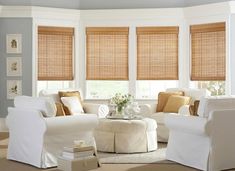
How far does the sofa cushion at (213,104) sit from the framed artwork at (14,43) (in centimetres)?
516

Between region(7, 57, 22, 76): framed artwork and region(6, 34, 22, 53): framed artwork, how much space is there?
0.58ft

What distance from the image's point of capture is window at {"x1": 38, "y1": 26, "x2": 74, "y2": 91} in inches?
383

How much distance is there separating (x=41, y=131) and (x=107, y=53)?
4.37m

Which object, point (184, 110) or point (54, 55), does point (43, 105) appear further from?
point (54, 55)

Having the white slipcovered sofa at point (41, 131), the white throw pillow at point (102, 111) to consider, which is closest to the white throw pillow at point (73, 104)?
the white throw pillow at point (102, 111)

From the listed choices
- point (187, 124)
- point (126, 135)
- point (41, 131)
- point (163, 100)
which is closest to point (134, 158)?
point (126, 135)

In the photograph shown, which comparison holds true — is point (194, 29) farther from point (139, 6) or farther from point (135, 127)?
point (135, 127)

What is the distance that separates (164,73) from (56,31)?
259cm

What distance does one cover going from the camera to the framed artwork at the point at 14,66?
31.7 ft

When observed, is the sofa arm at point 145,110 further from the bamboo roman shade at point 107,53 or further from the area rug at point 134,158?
the bamboo roman shade at point 107,53

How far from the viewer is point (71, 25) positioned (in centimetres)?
992

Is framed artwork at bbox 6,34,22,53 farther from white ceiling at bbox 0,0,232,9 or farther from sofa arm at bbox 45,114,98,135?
sofa arm at bbox 45,114,98,135

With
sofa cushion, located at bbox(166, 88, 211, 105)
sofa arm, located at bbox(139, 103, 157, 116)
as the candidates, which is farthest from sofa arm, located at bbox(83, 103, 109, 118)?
sofa cushion, located at bbox(166, 88, 211, 105)

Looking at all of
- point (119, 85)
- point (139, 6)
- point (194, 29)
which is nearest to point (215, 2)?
point (194, 29)
